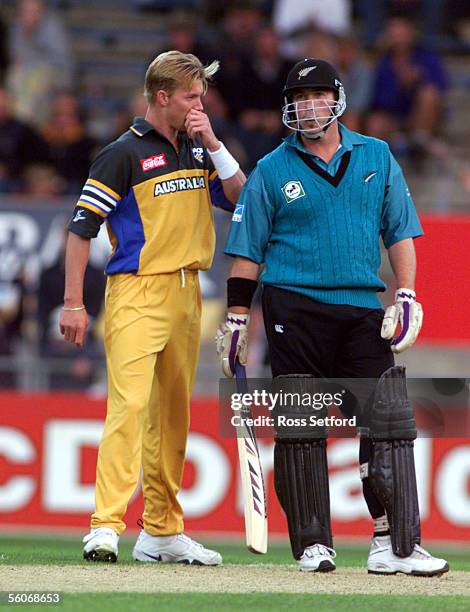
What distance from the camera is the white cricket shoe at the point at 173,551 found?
22.2 feet

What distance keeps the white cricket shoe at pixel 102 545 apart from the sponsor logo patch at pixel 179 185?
1.60 metres

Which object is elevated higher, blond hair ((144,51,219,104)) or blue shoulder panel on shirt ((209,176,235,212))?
blond hair ((144,51,219,104))

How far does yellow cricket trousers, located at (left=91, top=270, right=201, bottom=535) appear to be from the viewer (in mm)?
6523

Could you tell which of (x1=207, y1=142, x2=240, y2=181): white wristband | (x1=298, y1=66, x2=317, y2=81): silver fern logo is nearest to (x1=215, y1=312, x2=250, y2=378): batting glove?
(x1=207, y1=142, x2=240, y2=181): white wristband

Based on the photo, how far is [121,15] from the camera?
15.7 m

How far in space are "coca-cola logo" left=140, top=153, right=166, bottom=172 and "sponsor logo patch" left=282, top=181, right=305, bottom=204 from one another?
0.70 metres

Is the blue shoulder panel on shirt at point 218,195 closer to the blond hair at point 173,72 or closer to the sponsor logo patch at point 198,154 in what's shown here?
the sponsor logo patch at point 198,154

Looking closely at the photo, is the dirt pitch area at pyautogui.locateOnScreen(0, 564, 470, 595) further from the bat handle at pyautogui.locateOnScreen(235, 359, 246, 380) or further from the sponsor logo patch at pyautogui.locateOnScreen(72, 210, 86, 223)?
the sponsor logo patch at pyautogui.locateOnScreen(72, 210, 86, 223)

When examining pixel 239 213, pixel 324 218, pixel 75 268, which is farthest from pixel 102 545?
pixel 324 218

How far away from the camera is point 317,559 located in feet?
20.5

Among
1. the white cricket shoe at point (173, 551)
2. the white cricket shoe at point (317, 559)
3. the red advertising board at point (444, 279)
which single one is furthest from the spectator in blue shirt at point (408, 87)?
the white cricket shoe at point (317, 559)

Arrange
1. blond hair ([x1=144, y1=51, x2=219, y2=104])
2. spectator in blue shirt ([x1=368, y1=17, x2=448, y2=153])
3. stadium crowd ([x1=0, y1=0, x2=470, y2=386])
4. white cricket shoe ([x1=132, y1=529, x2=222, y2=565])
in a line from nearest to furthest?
1. blond hair ([x1=144, y1=51, x2=219, y2=104])
2. white cricket shoe ([x1=132, y1=529, x2=222, y2=565])
3. stadium crowd ([x1=0, y1=0, x2=470, y2=386])
4. spectator in blue shirt ([x1=368, y1=17, x2=448, y2=153])

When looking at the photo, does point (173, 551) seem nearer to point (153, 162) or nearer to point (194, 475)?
point (153, 162)

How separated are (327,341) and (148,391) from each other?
2.92ft
